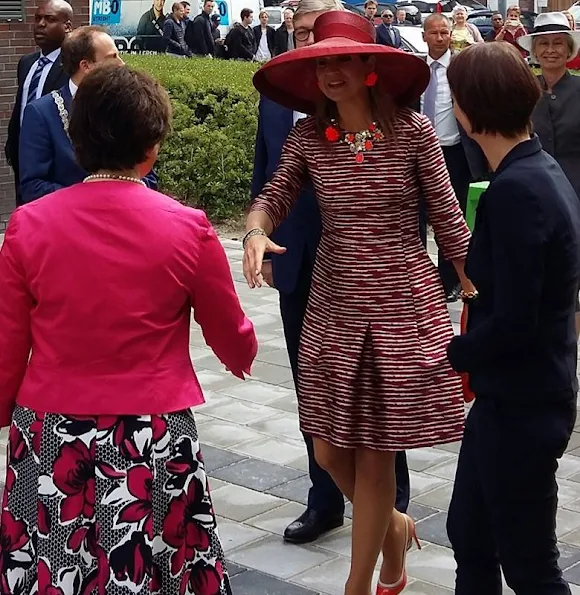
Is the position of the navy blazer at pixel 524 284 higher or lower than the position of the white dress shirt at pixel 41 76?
higher

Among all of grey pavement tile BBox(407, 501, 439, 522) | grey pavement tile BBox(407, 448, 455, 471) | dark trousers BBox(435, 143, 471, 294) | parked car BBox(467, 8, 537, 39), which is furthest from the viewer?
parked car BBox(467, 8, 537, 39)

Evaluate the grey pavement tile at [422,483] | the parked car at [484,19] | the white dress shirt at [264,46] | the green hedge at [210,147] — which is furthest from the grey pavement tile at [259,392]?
the parked car at [484,19]

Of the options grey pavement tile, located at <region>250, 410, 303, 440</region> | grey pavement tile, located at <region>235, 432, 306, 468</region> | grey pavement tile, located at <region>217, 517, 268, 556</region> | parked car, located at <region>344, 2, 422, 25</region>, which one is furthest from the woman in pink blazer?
parked car, located at <region>344, 2, 422, 25</region>

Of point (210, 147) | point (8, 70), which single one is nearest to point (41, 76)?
point (8, 70)

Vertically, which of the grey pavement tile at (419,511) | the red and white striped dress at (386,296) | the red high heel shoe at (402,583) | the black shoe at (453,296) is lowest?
the black shoe at (453,296)

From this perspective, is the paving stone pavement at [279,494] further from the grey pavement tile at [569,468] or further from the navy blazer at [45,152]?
the navy blazer at [45,152]

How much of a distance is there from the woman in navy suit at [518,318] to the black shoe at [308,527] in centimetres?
152

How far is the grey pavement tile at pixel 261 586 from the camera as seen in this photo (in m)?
4.30

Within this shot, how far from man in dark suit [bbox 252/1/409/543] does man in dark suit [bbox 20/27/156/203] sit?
715mm

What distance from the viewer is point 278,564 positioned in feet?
14.8

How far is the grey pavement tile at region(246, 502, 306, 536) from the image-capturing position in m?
4.87

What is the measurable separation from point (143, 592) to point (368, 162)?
4.85 ft

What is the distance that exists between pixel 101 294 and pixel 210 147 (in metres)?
8.69

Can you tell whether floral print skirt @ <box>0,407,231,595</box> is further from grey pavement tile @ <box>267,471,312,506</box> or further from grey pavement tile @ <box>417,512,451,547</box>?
grey pavement tile @ <box>267,471,312,506</box>
